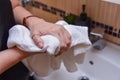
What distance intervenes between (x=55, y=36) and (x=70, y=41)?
0.18 ft

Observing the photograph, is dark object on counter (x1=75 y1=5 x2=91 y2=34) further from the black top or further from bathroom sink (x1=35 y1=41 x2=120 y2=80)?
the black top

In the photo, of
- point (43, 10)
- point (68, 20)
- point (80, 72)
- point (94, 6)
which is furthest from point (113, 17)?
point (43, 10)

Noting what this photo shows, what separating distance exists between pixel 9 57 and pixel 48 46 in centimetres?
12

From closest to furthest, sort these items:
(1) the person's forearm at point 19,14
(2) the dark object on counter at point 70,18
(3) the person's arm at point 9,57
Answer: (3) the person's arm at point 9,57
(1) the person's forearm at point 19,14
(2) the dark object on counter at point 70,18

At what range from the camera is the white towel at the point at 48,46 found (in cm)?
53

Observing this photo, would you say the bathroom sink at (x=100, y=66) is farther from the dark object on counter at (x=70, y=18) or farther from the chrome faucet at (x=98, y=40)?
the dark object on counter at (x=70, y=18)

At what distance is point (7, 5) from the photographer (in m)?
0.61

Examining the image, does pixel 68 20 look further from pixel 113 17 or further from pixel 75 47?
pixel 75 47

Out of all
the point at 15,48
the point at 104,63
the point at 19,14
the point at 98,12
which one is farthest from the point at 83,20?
the point at 15,48

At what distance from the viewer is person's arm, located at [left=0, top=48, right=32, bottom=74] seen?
0.52 metres

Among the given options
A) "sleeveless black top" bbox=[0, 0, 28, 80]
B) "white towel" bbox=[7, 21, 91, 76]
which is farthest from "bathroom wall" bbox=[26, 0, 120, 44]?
"sleeveless black top" bbox=[0, 0, 28, 80]

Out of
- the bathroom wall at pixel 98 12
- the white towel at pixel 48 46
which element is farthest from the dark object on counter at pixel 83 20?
the white towel at pixel 48 46

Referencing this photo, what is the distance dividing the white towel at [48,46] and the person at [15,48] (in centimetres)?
2

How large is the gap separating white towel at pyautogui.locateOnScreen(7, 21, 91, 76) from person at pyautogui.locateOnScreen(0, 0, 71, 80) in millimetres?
19
